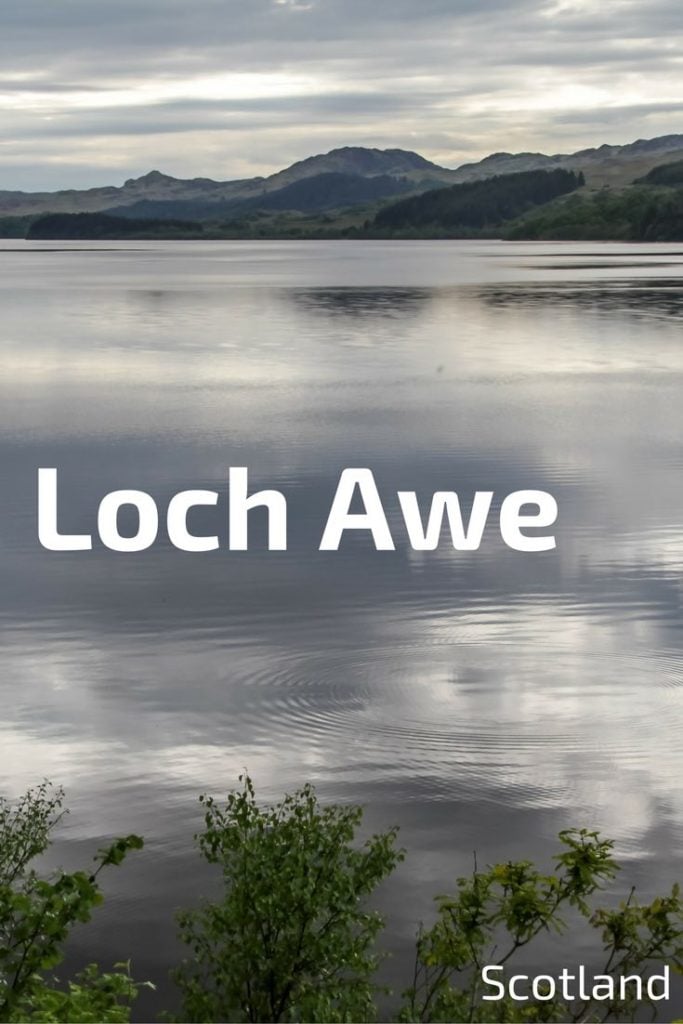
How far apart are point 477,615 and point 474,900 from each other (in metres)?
14.9

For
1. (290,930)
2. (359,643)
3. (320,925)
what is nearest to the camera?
(290,930)

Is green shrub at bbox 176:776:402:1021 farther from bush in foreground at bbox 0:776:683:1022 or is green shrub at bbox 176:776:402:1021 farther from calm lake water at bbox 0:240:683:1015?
calm lake water at bbox 0:240:683:1015

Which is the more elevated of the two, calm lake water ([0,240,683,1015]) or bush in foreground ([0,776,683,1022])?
calm lake water ([0,240,683,1015])

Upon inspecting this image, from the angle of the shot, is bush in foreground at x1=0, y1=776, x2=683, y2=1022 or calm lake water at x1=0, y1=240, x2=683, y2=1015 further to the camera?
calm lake water at x1=0, y1=240, x2=683, y2=1015

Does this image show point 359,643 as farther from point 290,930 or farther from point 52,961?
point 52,961

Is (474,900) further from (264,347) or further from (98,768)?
(264,347)

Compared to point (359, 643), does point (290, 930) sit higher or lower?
lower

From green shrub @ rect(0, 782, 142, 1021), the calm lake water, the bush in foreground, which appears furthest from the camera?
the calm lake water

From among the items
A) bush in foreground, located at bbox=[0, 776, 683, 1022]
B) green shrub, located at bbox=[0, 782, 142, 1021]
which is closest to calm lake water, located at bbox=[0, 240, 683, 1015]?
bush in foreground, located at bbox=[0, 776, 683, 1022]

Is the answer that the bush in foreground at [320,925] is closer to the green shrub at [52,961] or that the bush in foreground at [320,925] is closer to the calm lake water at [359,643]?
the green shrub at [52,961]

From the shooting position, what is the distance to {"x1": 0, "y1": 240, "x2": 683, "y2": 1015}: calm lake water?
16906mm

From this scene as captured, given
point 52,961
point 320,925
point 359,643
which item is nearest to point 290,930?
point 320,925

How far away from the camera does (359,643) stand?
77.6ft

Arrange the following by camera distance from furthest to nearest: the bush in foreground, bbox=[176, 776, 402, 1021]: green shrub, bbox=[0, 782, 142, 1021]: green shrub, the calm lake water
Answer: the calm lake water → bbox=[176, 776, 402, 1021]: green shrub → the bush in foreground → bbox=[0, 782, 142, 1021]: green shrub
